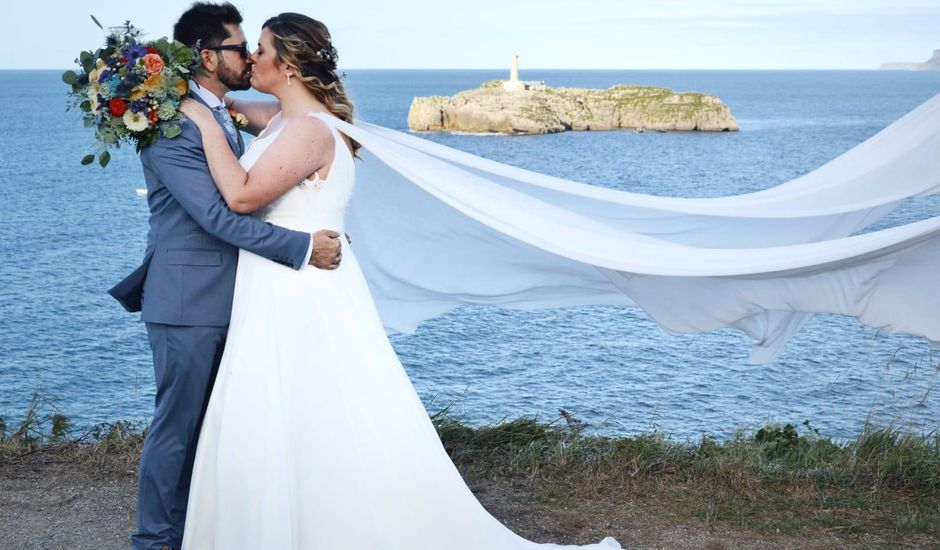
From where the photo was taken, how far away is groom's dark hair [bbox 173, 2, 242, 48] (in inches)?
154

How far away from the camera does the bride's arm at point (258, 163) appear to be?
3.71 metres

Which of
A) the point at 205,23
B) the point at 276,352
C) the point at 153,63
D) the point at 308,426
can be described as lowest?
the point at 308,426

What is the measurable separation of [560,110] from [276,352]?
89.4m

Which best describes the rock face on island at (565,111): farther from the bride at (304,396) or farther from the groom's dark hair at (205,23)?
the bride at (304,396)

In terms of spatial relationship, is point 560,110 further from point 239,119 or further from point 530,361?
point 239,119

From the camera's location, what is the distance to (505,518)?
16.5 ft

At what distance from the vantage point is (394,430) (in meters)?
3.95

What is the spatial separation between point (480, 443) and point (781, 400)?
1456cm

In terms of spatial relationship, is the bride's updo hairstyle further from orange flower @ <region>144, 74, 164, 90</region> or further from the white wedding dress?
orange flower @ <region>144, 74, 164, 90</region>

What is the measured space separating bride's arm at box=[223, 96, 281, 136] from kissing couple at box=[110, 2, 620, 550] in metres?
0.53

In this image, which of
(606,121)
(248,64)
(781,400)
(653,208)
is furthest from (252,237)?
(606,121)

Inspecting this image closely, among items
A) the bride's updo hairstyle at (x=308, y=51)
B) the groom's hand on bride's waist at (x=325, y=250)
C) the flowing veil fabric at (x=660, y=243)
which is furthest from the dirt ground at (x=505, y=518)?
the bride's updo hairstyle at (x=308, y=51)

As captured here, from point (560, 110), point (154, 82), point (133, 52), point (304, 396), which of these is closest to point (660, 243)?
point (304, 396)

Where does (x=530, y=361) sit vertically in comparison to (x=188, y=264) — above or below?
below
